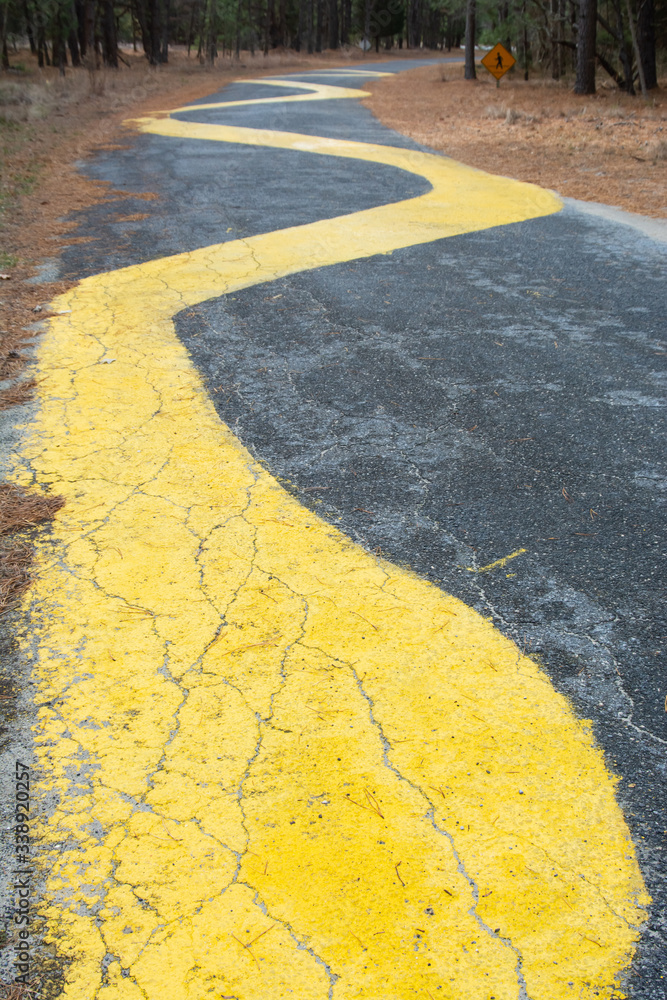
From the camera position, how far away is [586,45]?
18.1 meters

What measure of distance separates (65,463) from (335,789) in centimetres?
243

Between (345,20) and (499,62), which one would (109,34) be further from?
(345,20)

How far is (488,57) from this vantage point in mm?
19391

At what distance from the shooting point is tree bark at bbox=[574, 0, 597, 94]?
1720 cm

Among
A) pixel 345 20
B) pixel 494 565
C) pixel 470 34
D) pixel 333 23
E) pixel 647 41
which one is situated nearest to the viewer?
pixel 494 565

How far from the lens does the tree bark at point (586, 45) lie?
17203 mm

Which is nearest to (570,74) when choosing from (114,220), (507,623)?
(114,220)

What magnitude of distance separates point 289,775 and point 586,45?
20462 mm

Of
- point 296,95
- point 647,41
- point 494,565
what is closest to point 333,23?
point 296,95

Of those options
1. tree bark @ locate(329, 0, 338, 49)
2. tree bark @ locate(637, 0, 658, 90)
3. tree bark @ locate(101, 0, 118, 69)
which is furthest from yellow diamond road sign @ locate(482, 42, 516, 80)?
tree bark @ locate(329, 0, 338, 49)

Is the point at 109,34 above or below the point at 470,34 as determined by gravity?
above

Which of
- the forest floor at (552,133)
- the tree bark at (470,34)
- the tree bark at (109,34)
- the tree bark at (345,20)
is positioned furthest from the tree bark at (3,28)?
the tree bark at (345,20)

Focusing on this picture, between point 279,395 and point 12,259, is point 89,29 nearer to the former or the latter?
point 12,259

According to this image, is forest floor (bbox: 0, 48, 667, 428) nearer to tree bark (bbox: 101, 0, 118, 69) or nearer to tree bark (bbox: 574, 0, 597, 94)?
tree bark (bbox: 574, 0, 597, 94)
